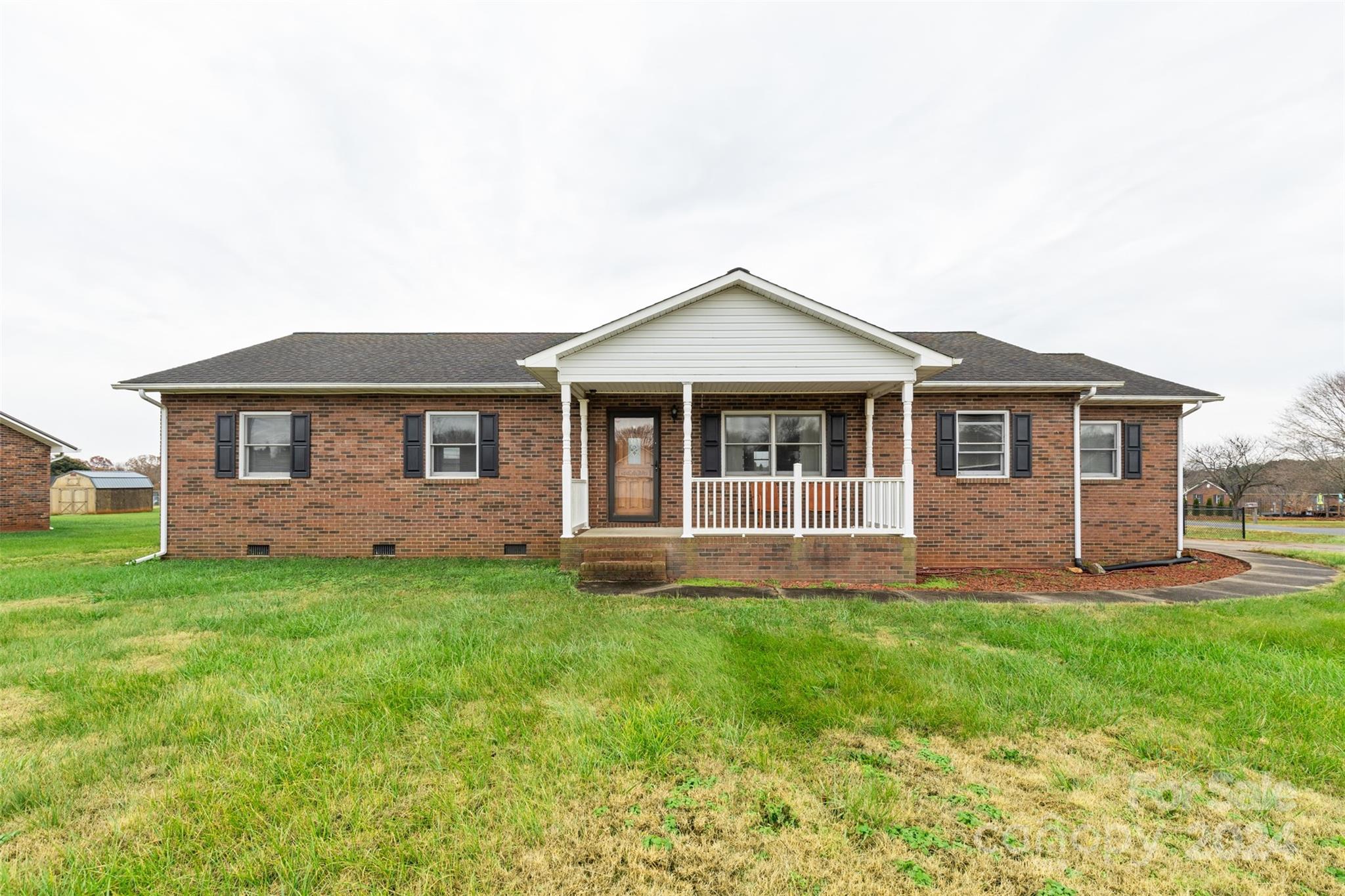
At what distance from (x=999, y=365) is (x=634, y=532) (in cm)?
749

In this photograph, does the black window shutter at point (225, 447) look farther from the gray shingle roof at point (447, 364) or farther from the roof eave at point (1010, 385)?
the roof eave at point (1010, 385)

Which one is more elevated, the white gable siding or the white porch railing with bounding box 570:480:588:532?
the white gable siding

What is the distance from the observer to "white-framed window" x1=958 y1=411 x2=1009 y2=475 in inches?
376

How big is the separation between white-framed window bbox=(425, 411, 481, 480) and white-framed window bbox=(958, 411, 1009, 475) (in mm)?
9019

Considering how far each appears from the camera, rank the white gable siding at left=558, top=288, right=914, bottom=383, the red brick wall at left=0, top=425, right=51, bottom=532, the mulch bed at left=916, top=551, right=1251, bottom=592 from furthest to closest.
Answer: the red brick wall at left=0, top=425, right=51, bottom=532 → the white gable siding at left=558, top=288, right=914, bottom=383 → the mulch bed at left=916, top=551, right=1251, bottom=592

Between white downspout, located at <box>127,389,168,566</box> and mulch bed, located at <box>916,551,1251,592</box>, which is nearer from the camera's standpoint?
mulch bed, located at <box>916,551,1251,592</box>

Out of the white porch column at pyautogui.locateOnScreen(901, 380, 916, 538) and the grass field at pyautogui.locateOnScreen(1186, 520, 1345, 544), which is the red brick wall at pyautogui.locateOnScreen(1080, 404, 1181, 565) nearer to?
the white porch column at pyautogui.locateOnScreen(901, 380, 916, 538)

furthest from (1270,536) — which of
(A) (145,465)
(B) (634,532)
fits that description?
(A) (145,465)

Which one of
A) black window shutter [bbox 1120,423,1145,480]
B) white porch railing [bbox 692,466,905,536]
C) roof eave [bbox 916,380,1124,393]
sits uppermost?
roof eave [bbox 916,380,1124,393]

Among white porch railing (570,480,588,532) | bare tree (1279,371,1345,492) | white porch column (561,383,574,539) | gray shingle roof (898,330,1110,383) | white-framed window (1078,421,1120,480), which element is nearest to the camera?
white porch column (561,383,574,539)

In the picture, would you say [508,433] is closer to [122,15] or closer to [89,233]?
[122,15]

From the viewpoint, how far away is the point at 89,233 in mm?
18578

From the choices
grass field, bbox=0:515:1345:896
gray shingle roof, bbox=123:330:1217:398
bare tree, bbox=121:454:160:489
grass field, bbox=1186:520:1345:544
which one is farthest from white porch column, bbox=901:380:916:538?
bare tree, bbox=121:454:160:489

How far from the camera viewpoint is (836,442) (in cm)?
941
